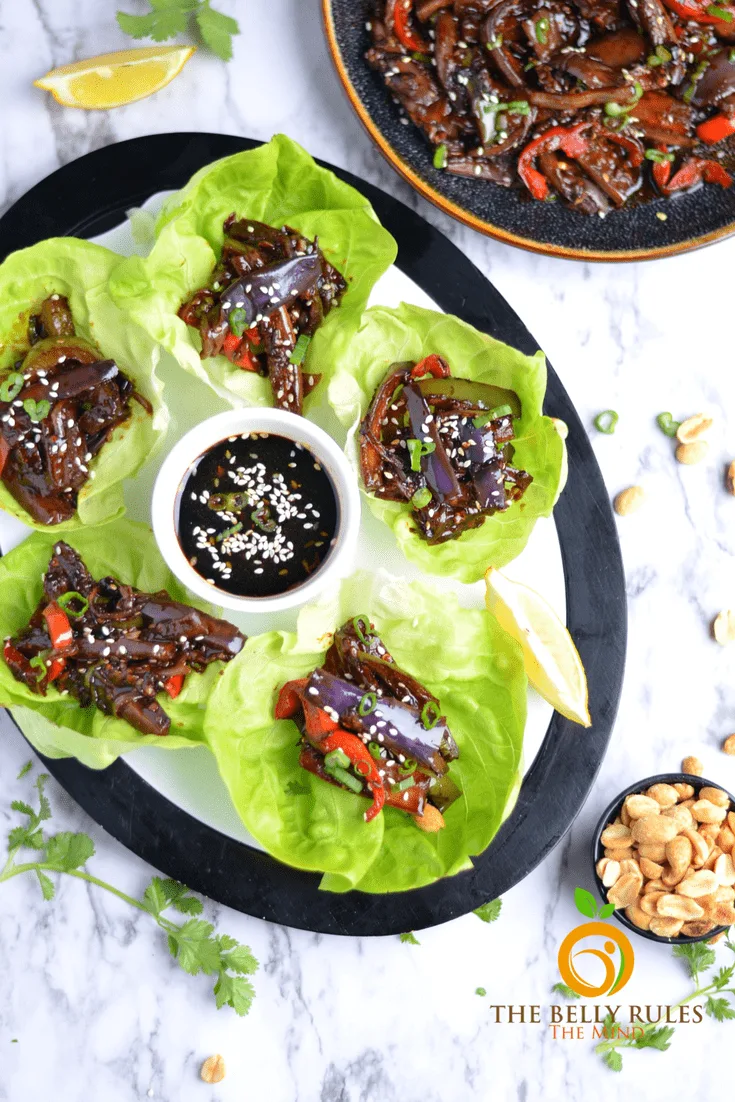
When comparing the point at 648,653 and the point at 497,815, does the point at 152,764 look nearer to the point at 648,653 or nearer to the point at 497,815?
the point at 497,815

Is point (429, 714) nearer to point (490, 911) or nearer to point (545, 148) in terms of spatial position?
point (490, 911)

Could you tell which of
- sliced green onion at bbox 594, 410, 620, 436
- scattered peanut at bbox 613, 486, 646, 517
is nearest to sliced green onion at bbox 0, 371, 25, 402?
sliced green onion at bbox 594, 410, 620, 436

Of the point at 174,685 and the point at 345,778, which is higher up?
the point at 174,685

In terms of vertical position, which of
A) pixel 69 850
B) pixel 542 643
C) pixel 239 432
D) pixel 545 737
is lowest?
pixel 69 850

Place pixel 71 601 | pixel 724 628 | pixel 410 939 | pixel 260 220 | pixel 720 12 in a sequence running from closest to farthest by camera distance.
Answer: pixel 71 601, pixel 260 220, pixel 720 12, pixel 410 939, pixel 724 628

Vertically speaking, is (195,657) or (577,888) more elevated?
(195,657)

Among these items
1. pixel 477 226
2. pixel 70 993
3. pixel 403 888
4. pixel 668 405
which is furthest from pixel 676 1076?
pixel 477 226

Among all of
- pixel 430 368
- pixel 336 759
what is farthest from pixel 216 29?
pixel 336 759
